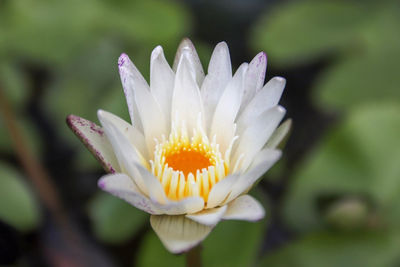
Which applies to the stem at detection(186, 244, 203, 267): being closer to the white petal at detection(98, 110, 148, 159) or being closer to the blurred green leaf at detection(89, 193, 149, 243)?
the white petal at detection(98, 110, 148, 159)

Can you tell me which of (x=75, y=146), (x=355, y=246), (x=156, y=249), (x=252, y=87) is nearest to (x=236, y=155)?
(x=252, y=87)

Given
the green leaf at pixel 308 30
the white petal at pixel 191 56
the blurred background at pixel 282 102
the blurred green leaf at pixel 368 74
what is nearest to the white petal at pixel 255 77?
the white petal at pixel 191 56

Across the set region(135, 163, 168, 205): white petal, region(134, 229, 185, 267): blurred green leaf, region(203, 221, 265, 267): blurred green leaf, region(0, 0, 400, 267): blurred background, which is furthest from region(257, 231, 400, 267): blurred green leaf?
region(135, 163, 168, 205): white petal

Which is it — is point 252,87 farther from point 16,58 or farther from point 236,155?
point 16,58

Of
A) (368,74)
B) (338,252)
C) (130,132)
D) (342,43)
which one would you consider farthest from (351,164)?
(130,132)

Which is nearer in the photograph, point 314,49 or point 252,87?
point 252,87

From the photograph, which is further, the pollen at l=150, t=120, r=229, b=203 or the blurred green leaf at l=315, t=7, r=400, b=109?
the blurred green leaf at l=315, t=7, r=400, b=109
